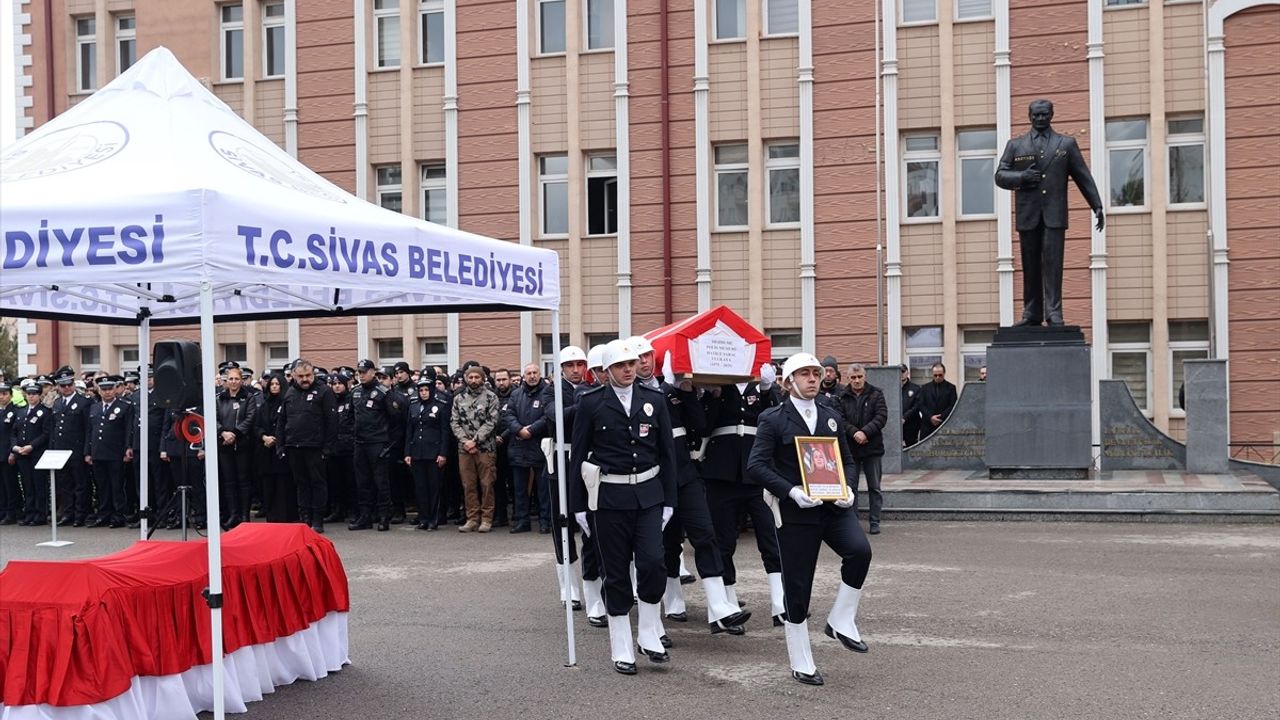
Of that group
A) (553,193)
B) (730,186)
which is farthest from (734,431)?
(553,193)

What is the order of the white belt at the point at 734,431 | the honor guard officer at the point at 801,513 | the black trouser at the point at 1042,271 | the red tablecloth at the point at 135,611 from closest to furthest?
the red tablecloth at the point at 135,611 < the honor guard officer at the point at 801,513 < the white belt at the point at 734,431 < the black trouser at the point at 1042,271

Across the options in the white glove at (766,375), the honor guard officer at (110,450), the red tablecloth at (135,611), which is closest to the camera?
the red tablecloth at (135,611)

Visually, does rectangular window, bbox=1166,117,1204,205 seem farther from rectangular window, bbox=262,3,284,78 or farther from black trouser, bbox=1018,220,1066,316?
rectangular window, bbox=262,3,284,78

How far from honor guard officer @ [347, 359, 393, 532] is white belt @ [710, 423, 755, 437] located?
7275 mm

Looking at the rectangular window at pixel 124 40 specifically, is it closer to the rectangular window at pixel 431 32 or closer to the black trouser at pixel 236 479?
the rectangular window at pixel 431 32

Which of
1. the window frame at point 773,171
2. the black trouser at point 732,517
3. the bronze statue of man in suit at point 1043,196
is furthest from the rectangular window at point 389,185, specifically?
the black trouser at point 732,517

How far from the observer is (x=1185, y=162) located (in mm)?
22422

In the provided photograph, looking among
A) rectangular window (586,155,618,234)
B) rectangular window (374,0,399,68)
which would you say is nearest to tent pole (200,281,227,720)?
rectangular window (586,155,618,234)

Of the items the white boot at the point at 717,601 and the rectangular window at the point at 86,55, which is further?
the rectangular window at the point at 86,55

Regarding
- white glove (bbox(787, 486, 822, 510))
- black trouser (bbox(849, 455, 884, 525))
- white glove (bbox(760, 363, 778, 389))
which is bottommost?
black trouser (bbox(849, 455, 884, 525))

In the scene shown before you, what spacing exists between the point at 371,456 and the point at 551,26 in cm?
1254

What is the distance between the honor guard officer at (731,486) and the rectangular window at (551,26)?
675 inches

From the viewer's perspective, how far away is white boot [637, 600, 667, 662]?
8008 millimetres

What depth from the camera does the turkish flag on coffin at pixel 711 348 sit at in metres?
9.25
